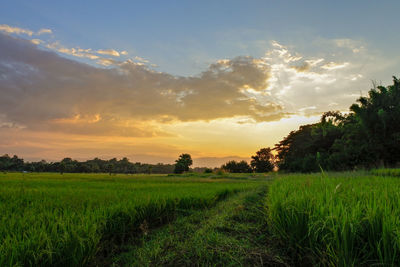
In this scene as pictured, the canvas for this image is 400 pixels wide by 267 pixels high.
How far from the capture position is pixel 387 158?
20328mm

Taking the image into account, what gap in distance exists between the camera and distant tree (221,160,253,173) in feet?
173

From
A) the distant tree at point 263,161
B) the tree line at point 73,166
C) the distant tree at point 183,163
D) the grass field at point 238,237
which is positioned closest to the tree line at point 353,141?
the distant tree at point 263,161

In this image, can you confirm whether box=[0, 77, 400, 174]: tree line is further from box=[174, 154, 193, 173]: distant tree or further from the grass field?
box=[174, 154, 193, 173]: distant tree

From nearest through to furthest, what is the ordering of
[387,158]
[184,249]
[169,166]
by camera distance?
[184,249], [387,158], [169,166]

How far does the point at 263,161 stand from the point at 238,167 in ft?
21.9

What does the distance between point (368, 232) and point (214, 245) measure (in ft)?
5.15

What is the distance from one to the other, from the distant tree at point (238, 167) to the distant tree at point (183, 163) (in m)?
12.6

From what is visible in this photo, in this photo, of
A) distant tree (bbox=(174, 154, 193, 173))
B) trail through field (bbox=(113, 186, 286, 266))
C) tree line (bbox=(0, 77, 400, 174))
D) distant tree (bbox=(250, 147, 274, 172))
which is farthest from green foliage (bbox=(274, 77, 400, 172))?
distant tree (bbox=(174, 154, 193, 173))

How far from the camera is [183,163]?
61.6 meters

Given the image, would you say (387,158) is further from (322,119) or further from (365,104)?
(322,119)

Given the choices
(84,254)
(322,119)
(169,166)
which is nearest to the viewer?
(84,254)

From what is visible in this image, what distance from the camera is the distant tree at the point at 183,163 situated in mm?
60719

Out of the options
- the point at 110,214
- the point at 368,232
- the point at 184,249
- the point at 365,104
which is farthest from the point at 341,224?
the point at 365,104

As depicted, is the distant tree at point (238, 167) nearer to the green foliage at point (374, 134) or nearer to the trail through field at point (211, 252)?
the green foliage at point (374, 134)
